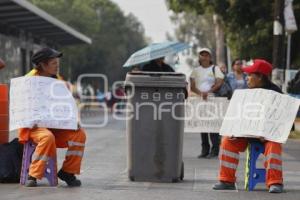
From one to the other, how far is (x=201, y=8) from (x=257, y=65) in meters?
26.4

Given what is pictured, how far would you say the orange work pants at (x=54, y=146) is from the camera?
380 inches

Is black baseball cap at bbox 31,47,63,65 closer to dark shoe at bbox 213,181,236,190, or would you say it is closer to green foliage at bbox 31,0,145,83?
dark shoe at bbox 213,181,236,190

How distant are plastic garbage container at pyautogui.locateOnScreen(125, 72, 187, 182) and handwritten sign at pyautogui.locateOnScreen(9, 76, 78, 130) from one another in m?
0.76

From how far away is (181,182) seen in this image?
10688mm

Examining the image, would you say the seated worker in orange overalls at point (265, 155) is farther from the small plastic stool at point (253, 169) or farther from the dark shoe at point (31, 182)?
the dark shoe at point (31, 182)

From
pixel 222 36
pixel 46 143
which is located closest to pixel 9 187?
pixel 46 143

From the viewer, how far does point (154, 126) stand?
10.5 metres

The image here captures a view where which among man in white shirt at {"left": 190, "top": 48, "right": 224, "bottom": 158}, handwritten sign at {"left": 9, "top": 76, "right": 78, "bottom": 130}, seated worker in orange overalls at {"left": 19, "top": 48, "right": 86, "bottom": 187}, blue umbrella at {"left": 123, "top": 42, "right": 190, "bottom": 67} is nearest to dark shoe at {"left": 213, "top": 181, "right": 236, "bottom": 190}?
seated worker in orange overalls at {"left": 19, "top": 48, "right": 86, "bottom": 187}

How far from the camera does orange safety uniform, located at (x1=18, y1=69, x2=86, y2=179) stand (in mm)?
9648

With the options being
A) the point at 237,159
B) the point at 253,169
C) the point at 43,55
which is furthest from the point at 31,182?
the point at 253,169

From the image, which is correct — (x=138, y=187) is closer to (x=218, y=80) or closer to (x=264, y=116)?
(x=264, y=116)

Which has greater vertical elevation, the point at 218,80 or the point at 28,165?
the point at 218,80

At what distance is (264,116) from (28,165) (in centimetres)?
264

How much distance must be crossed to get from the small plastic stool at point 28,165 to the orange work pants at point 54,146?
2.9 inches
